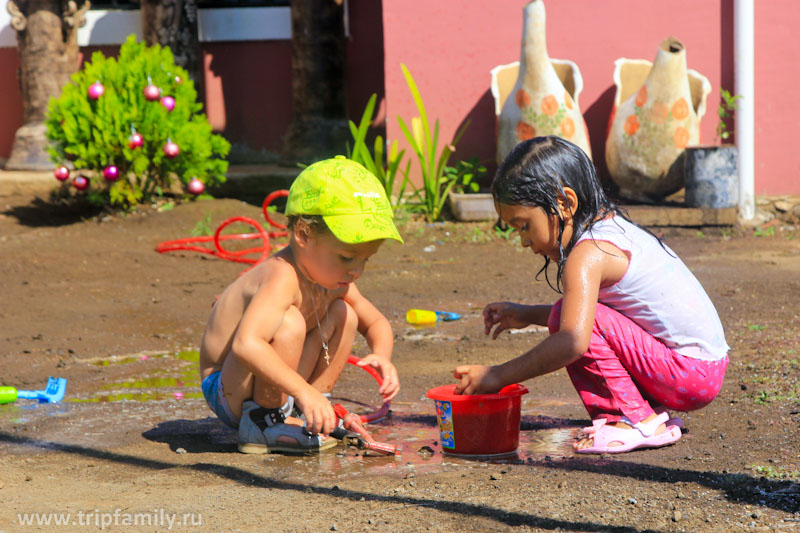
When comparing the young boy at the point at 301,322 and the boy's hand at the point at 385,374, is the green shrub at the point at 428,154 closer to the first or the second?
the young boy at the point at 301,322

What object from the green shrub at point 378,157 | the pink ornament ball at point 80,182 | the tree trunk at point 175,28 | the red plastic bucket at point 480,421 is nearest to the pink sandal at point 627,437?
the red plastic bucket at point 480,421

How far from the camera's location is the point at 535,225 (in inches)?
114

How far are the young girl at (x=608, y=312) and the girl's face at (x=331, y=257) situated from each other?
46 cm

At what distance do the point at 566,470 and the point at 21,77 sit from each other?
8.23 metres

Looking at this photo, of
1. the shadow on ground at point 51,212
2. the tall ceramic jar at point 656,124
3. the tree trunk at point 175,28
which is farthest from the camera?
the tree trunk at point 175,28

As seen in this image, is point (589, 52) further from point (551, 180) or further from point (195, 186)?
point (551, 180)

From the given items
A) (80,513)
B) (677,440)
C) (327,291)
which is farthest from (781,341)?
(80,513)

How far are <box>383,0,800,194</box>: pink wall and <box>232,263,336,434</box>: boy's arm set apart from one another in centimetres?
573

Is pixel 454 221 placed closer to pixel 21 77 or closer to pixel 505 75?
pixel 505 75

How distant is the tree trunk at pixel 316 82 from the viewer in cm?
962

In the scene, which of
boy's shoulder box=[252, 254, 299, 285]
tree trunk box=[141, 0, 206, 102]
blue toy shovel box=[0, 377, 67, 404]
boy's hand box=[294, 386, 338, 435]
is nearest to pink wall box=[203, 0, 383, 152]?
tree trunk box=[141, 0, 206, 102]

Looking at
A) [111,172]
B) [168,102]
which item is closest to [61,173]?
[111,172]

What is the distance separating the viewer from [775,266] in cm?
638

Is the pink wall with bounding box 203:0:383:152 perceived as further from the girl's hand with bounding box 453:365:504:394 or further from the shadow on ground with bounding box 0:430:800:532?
the girl's hand with bounding box 453:365:504:394
